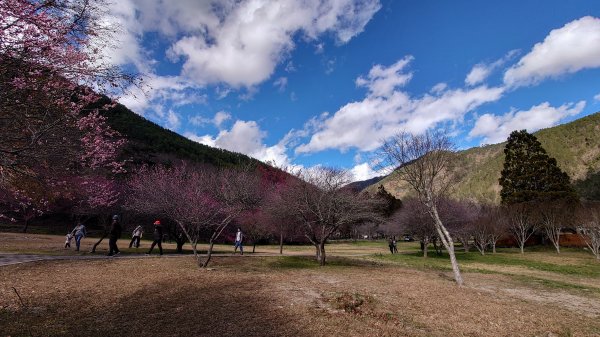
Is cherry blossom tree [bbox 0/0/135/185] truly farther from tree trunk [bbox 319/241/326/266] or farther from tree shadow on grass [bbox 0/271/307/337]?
tree trunk [bbox 319/241/326/266]

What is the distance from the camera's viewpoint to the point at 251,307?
309 inches

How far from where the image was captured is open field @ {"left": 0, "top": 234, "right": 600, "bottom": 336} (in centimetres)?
639

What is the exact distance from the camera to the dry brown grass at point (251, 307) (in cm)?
636

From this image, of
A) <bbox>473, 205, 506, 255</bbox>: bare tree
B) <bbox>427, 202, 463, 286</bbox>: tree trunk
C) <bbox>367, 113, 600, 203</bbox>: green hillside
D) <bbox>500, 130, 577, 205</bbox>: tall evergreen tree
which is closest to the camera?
<bbox>427, 202, 463, 286</bbox>: tree trunk

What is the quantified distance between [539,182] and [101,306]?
2054 inches

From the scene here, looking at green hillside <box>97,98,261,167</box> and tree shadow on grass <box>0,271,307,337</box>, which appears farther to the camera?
green hillside <box>97,98,261,167</box>

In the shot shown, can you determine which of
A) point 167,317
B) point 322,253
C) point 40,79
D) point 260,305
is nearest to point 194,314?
point 167,317

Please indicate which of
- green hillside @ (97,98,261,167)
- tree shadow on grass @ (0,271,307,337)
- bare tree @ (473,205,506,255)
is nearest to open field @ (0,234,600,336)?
tree shadow on grass @ (0,271,307,337)

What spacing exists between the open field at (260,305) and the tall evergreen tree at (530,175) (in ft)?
118

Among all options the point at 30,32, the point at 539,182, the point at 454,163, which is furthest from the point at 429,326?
the point at 539,182

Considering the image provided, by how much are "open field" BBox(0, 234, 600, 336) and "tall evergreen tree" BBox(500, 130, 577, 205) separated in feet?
118

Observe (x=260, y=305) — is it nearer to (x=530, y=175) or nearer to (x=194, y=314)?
(x=194, y=314)

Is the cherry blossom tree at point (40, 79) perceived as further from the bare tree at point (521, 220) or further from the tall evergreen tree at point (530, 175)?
the tall evergreen tree at point (530, 175)

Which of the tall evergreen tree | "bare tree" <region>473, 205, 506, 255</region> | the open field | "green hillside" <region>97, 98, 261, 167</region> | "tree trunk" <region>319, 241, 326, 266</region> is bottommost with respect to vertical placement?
the open field
